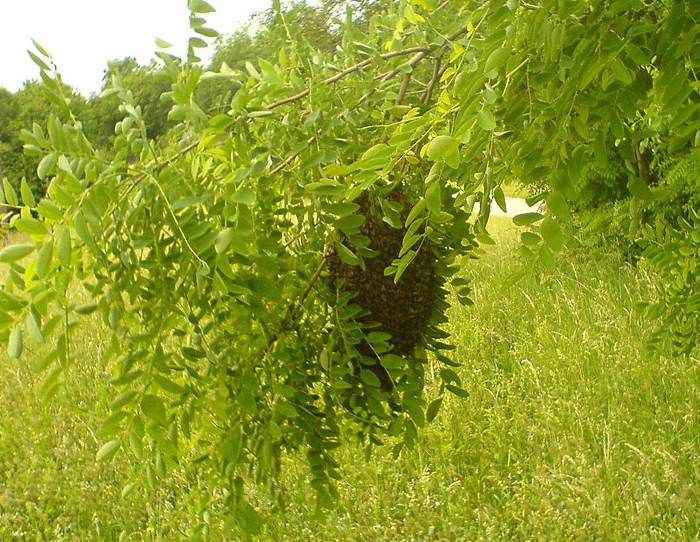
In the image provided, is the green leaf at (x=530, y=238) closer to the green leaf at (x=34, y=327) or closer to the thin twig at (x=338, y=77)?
the thin twig at (x=338, y=77)

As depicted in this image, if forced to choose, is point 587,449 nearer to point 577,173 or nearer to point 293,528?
point 293,528

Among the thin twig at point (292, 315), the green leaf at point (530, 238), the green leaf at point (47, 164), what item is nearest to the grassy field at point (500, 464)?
the thin twig at point (292, 315)

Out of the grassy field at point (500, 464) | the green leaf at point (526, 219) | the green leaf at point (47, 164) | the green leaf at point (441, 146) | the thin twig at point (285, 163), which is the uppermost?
the green leaf at point (47, 164)

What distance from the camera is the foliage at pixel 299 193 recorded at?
63cm

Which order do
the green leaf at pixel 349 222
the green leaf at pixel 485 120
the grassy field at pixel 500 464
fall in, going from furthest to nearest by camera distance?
1. the grassy field at pixel 500 464
2. the green leaf at pixel 349 222
3. the green leaf at pixel 485 120

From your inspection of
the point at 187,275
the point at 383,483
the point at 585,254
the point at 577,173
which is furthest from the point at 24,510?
the point at 585,254

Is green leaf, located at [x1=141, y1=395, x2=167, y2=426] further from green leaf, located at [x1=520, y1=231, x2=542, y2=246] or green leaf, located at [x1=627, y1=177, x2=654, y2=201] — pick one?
green leaf, located at [x1=627, y1=177, x2=654, y2=201]

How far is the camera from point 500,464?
2.13 meters

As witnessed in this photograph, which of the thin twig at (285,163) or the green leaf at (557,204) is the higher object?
the thin twig at (285,163)

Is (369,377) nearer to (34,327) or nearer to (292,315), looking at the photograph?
(292,315)

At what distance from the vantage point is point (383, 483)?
2152 millimetres

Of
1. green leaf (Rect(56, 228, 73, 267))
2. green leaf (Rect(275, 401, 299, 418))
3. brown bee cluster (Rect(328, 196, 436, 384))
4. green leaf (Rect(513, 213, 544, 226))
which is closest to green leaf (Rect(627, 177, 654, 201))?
green leaf (Rect(513, 213, 544, 226))

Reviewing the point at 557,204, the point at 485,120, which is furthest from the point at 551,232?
the point at 485,120

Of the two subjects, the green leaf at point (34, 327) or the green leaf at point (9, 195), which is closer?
the green leaf at point (34, 327)
